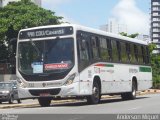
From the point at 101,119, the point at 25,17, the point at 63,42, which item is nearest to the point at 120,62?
the point at 63,42

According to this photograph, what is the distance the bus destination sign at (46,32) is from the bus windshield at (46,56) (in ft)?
0.92

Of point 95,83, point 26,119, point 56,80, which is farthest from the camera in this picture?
point 95,83

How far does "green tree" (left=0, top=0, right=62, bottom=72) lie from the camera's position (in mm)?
59469

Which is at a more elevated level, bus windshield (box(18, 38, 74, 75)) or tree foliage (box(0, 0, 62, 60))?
tree foliage (box(0, 0, 62, 60))

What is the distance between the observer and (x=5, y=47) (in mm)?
61812

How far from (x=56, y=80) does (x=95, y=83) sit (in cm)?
281

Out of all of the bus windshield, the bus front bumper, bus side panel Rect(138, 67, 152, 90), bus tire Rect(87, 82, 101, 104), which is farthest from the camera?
bus side panel Rect(138, 67, 152, 90)

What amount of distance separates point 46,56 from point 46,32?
1.21m

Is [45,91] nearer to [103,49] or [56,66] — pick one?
[56,66]

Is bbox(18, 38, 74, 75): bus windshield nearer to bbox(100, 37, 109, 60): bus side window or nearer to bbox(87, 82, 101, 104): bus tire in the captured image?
bbox(87, 82, 101, 104): bus tire

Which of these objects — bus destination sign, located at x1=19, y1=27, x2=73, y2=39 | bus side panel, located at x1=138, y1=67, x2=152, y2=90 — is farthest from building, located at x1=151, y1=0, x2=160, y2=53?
bus destination sign, located at x1=19, y1=27, x2=73, y2=39

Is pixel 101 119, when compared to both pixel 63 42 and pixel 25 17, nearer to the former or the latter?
pixel 63 42

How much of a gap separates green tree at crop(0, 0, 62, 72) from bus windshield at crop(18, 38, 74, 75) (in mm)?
35390

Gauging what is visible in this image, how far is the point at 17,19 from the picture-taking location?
59.8 metres
